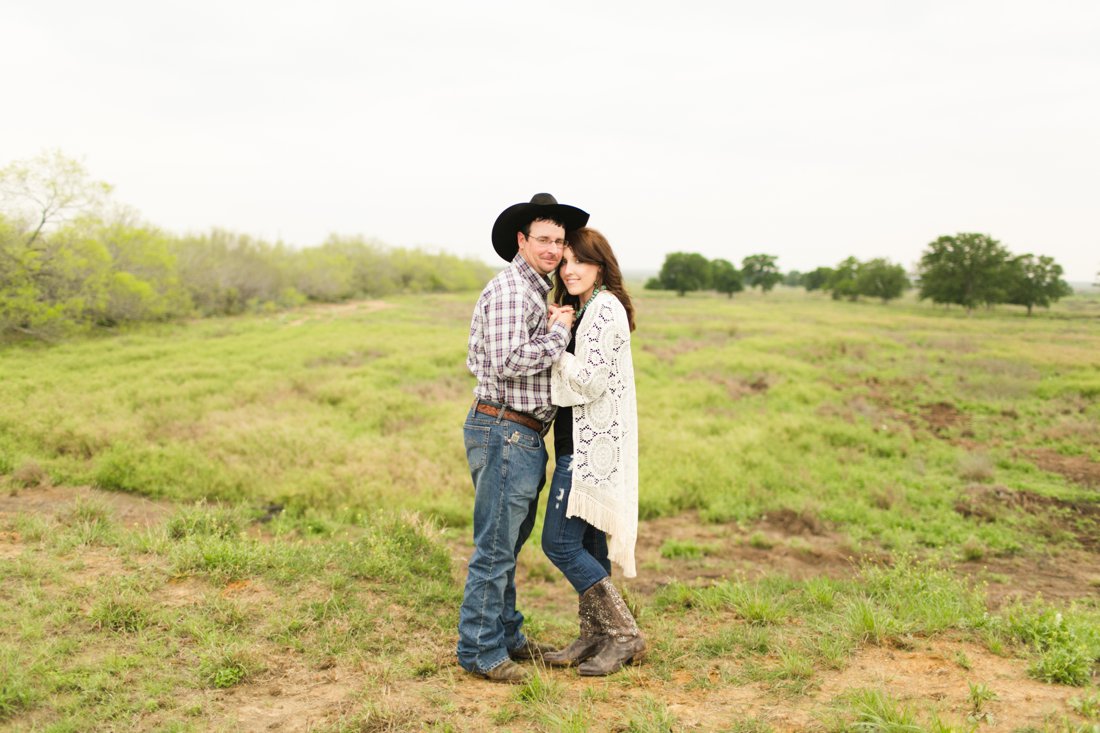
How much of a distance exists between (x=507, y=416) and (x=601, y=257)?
3.33 ft

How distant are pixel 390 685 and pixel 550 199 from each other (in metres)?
2.68

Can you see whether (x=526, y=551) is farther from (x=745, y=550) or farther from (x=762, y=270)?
(x=762, y=270)

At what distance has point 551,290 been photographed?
11.8ft

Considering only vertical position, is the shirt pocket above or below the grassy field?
above

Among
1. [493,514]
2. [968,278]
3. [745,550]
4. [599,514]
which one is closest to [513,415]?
[493,514]

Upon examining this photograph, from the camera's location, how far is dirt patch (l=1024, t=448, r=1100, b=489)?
9.23 m

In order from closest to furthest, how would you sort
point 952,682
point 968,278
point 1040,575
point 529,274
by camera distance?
point 952,682, point 529,274, point 1040,575, point 968,278

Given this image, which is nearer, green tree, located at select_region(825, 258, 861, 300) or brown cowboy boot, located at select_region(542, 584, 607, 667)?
brown cowboy boot, located at select_region(542, 584, 607, 667)

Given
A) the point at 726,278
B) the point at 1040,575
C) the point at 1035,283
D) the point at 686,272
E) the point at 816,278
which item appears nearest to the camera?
the point at 1040,575

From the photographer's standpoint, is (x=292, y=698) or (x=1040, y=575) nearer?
(x=292, y=698)

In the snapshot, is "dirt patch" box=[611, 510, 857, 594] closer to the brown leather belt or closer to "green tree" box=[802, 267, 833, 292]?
the brown leather belt

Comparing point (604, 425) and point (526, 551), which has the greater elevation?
point (604, 425)

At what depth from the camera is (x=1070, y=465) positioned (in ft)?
32.3

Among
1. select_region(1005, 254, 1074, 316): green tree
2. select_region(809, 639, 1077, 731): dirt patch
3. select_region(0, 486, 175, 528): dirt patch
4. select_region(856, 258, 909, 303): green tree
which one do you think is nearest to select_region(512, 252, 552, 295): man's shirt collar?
select_region(809, 639, 1077, 731): dirt patch
